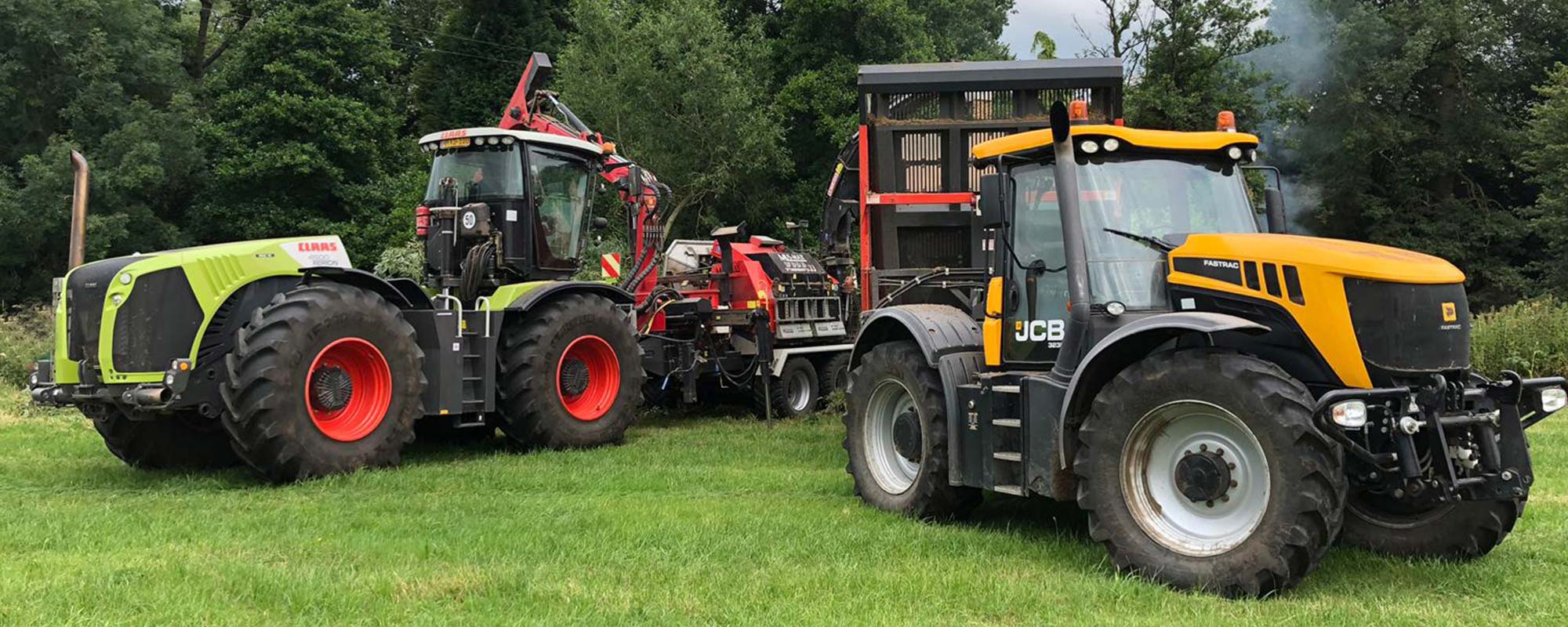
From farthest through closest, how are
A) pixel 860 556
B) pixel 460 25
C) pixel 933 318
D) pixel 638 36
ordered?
pixel 460 25
pixel 638 36
pixel 933 318
pixel 860 556

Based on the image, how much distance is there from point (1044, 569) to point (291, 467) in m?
5.20

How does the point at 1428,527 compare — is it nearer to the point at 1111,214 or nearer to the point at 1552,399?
the point at 1552,399

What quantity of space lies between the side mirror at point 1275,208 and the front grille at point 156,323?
6869 millimetres

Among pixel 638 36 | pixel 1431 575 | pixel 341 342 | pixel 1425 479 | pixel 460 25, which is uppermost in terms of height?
pixel 460 25

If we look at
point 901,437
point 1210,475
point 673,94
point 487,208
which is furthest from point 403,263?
point 1210,475

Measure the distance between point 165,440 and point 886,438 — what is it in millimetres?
5522

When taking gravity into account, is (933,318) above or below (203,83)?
below

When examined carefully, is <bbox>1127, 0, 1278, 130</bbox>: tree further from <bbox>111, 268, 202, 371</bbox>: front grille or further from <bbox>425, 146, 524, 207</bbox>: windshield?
<bbox>111, 268, 202, 371</bbox>: front grille

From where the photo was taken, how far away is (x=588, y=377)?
10.2m

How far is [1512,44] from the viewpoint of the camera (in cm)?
3241

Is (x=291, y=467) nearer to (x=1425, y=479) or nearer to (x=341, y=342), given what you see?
(x=341, y=342)

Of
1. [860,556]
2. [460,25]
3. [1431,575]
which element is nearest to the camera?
[1431,575]

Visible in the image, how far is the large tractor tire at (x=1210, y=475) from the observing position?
4.39 m

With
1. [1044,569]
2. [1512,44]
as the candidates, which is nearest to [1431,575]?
[1044,569]
